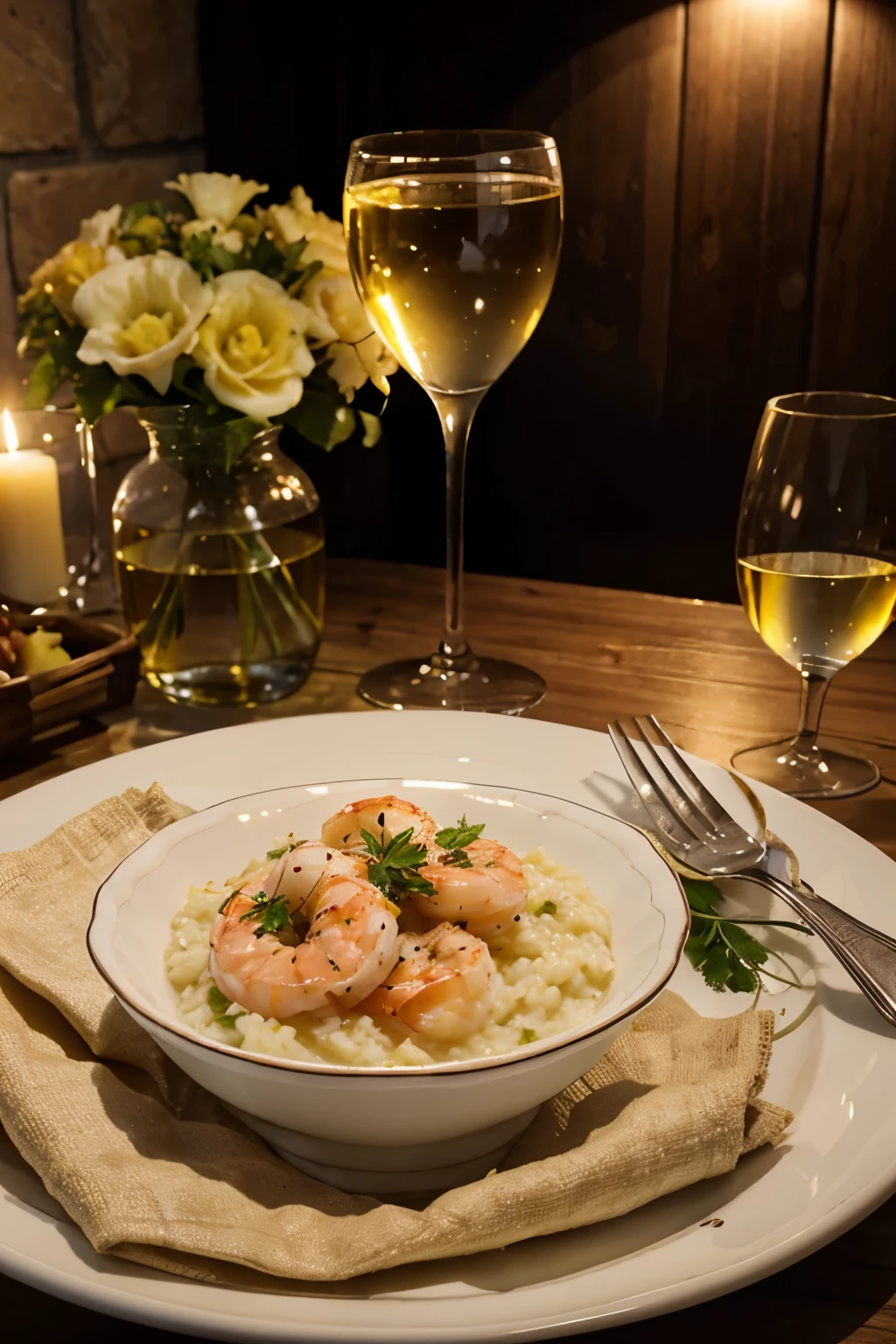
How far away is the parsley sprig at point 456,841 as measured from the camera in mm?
699

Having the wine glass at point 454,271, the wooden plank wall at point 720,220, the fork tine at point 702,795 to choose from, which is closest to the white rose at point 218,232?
the wine glass at point 454,271

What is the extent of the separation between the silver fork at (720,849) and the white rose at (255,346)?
451mm

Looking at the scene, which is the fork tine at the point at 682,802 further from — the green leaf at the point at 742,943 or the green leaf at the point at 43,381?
the green leaf at the point at 43,381

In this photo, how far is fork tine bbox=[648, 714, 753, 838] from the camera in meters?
0.85

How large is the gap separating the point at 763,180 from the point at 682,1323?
7.35ft

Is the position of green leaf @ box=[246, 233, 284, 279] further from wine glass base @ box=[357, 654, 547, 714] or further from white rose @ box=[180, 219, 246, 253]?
wine glass base @ box=[357, 654, 547, 714]

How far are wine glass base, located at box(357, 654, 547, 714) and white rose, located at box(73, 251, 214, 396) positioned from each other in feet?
1.18

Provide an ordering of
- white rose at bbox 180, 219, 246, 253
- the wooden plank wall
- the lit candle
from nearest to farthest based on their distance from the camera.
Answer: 1. white rose at bbox 180, 219, 246, 253
2. the lit candle
3. the wooden plank wall

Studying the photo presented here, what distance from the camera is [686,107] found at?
2.35m

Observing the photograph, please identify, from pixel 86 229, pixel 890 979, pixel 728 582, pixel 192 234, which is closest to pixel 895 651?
pixel 890 979

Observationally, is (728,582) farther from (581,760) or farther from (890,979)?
(890,979)

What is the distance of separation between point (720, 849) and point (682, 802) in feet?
0.25

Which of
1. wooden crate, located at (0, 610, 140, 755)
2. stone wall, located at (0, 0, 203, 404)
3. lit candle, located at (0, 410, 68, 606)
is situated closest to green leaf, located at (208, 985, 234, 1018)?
wooden crate, located at (0, 610, 140, 755)

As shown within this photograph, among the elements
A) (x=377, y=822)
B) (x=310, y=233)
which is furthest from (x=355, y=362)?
(x=377, y=822)
